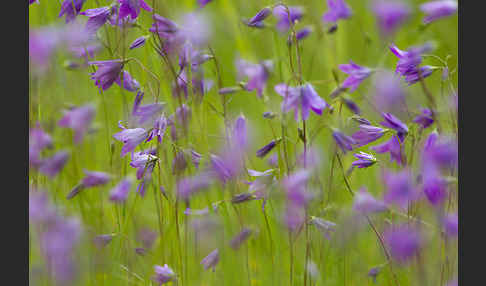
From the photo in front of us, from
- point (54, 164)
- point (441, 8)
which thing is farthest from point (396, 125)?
point (54, 164)

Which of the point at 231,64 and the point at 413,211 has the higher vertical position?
the point at 231,64

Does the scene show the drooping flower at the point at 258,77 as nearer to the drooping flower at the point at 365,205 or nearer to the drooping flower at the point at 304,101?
the drooping flower at the point at 304,101

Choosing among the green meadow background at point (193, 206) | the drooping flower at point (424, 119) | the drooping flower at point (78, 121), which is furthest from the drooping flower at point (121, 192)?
the drooping flower at point (424, 119)

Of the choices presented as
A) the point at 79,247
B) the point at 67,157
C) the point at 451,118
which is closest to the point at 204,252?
the point at 79,247

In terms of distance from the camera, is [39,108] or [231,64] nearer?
[39,108]

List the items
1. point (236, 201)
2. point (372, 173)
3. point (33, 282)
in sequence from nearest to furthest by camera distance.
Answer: point (236, 201) < point (33, 282) < point (372, 173)

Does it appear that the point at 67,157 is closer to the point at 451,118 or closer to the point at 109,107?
the point at 109,107

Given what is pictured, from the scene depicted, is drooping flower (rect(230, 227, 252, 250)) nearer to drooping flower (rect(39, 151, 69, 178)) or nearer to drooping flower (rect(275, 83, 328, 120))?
drooping flower (rect(275, 83, 328, 120))
